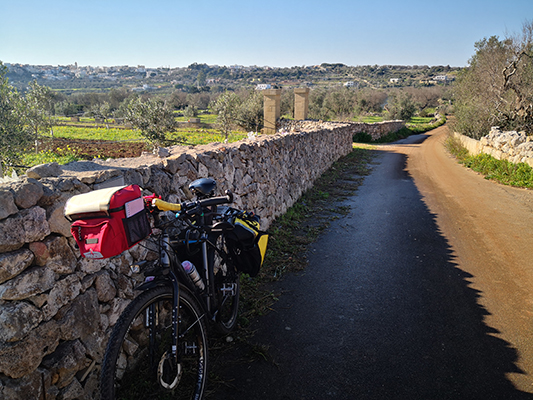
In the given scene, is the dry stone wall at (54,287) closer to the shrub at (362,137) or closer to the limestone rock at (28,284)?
the limestone rock at (28,284)

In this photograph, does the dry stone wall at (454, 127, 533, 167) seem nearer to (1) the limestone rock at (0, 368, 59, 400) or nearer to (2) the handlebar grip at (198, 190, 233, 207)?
(2) the handlebar grip at (198, 190, 233, 207)

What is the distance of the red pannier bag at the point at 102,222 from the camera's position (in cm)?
184

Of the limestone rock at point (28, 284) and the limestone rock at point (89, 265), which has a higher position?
the limestone rock at point (28, 284)

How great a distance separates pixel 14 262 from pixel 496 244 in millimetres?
6952

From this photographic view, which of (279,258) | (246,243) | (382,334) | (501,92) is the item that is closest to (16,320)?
(246,243)

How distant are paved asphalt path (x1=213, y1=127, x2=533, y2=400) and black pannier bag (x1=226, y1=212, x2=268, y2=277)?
866mm

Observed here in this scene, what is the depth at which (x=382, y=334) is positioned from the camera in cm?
362

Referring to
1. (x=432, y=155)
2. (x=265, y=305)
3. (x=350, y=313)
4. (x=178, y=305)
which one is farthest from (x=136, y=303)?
(x=432, y=155)

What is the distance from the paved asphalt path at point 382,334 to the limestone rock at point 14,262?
1748 millimetres

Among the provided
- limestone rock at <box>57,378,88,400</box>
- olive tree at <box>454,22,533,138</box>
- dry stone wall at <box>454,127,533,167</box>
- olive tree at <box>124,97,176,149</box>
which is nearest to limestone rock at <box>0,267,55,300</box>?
limestone rock at <box>57,378,88,400</box>

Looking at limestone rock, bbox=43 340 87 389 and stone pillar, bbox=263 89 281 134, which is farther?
stone pillar, bbox=263 89 281 134

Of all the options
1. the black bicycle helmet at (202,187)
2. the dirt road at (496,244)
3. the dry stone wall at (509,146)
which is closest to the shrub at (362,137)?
the dry stone wall at (509,146)

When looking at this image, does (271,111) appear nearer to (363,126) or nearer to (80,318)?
(363,126)

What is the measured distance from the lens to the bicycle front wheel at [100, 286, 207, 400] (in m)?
1.94
